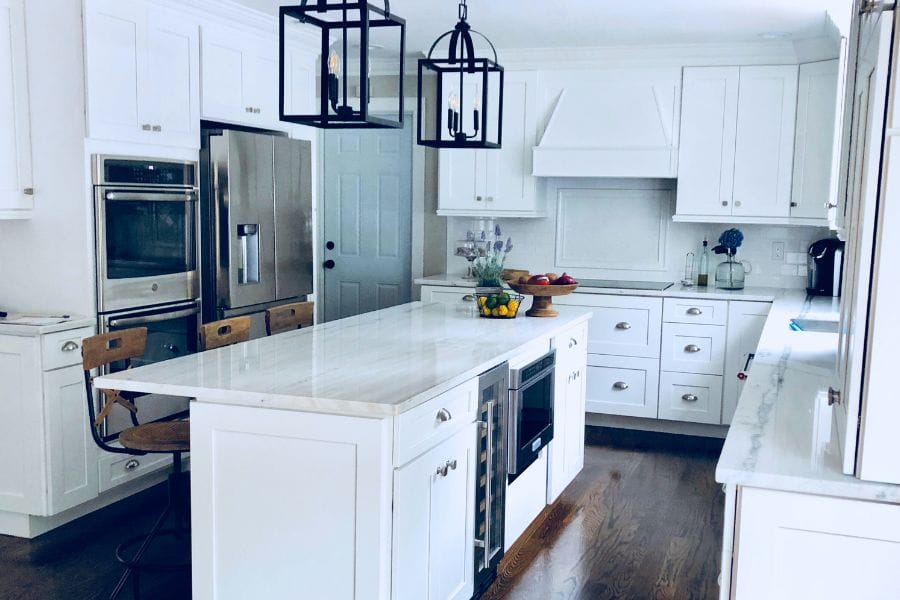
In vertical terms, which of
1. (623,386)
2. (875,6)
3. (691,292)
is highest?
(875,6)

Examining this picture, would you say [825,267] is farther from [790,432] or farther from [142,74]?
[142,74]

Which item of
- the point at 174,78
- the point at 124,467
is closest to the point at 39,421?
the point at 124,467

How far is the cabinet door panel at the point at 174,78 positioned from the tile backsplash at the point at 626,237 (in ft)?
7.82

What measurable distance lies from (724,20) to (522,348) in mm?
2486

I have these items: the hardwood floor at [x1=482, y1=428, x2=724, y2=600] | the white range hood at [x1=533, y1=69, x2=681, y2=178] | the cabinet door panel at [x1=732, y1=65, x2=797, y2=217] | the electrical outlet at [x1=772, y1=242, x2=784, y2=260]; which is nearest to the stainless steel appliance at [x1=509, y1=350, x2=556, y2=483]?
the hardwood floor at [x1=482, y1=428, x2=724, y2=600]

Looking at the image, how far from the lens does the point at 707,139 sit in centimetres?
557

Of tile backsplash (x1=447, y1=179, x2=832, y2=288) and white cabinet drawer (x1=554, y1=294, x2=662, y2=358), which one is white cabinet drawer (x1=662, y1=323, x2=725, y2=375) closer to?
white cabinet drawer (x1=554, y1=294, x2=662, y2=358)

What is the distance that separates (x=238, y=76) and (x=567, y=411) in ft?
8.04

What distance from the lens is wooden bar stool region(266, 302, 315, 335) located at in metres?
4.01

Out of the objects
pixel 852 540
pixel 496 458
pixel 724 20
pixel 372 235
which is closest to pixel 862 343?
pixel 852 540

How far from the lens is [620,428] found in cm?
587

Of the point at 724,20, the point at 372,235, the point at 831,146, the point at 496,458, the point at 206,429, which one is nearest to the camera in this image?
the point at 206,429

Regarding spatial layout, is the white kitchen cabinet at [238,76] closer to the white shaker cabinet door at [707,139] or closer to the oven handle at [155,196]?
the oven handle at [155,196]

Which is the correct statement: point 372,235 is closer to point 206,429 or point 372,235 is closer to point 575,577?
point 575,577
